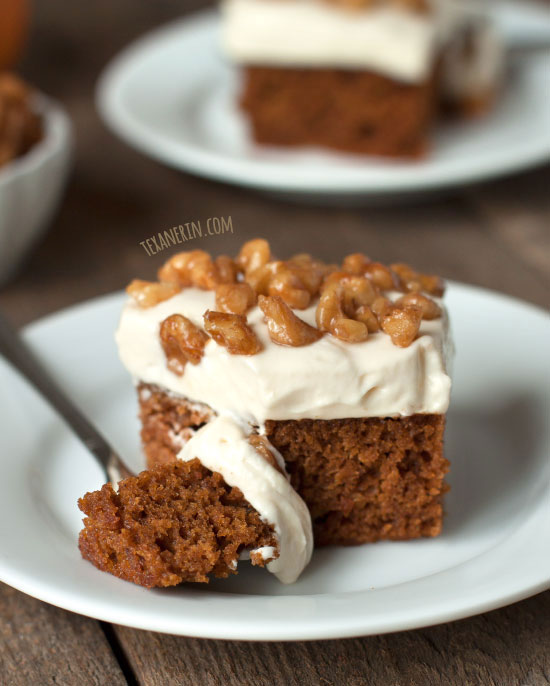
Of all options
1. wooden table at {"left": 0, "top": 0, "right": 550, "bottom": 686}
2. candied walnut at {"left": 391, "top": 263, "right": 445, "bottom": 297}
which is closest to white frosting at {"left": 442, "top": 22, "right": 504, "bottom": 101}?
wooden table at {"left": 0, "top": 0, "right": 550, "bottom": 686}

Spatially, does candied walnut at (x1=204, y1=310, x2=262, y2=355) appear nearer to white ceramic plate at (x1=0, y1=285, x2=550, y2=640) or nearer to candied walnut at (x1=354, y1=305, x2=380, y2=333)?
candied walnut at (x1=354, y1=305, x2=380, y2=333)

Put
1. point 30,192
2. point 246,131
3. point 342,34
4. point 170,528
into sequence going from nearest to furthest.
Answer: point 170,528, point 30,192, point 342,34, point 246,131

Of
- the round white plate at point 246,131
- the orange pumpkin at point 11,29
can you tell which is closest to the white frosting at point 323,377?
the round white plate at point 246,131

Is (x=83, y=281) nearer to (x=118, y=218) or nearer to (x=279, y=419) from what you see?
(x=118, y=218)

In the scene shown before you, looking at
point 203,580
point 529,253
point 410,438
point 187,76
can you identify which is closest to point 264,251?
point 410,438

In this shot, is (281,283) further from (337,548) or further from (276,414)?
(337,548)

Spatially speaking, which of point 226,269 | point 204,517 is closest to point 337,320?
point 226,269

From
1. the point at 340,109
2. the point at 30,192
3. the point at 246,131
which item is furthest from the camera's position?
the point at 246,131
